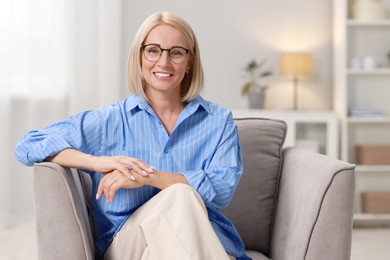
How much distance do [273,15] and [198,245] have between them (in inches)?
148

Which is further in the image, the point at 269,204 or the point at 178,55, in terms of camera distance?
the point at 269,204

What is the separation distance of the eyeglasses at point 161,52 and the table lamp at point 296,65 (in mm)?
2908

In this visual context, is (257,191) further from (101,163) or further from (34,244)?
(34,244)

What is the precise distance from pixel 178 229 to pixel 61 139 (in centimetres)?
47

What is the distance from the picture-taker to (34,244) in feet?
13.2

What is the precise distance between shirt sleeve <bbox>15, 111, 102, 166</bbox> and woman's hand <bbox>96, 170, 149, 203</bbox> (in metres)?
0.16

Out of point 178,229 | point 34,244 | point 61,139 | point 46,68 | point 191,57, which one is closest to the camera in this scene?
point 178,229

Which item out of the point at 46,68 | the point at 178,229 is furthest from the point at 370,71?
the point at 178,229

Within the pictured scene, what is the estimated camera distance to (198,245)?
1.63m

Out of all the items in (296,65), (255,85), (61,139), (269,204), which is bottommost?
(269,204)

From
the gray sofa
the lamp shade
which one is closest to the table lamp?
the lamp shade

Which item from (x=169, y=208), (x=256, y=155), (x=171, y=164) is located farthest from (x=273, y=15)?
(x=169, y=208)

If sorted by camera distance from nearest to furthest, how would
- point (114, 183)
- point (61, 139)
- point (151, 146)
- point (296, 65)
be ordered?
point (114, 183) < point (61, 139) < point (151, 146) < point (296, 65)

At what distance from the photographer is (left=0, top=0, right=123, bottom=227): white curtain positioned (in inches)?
179
